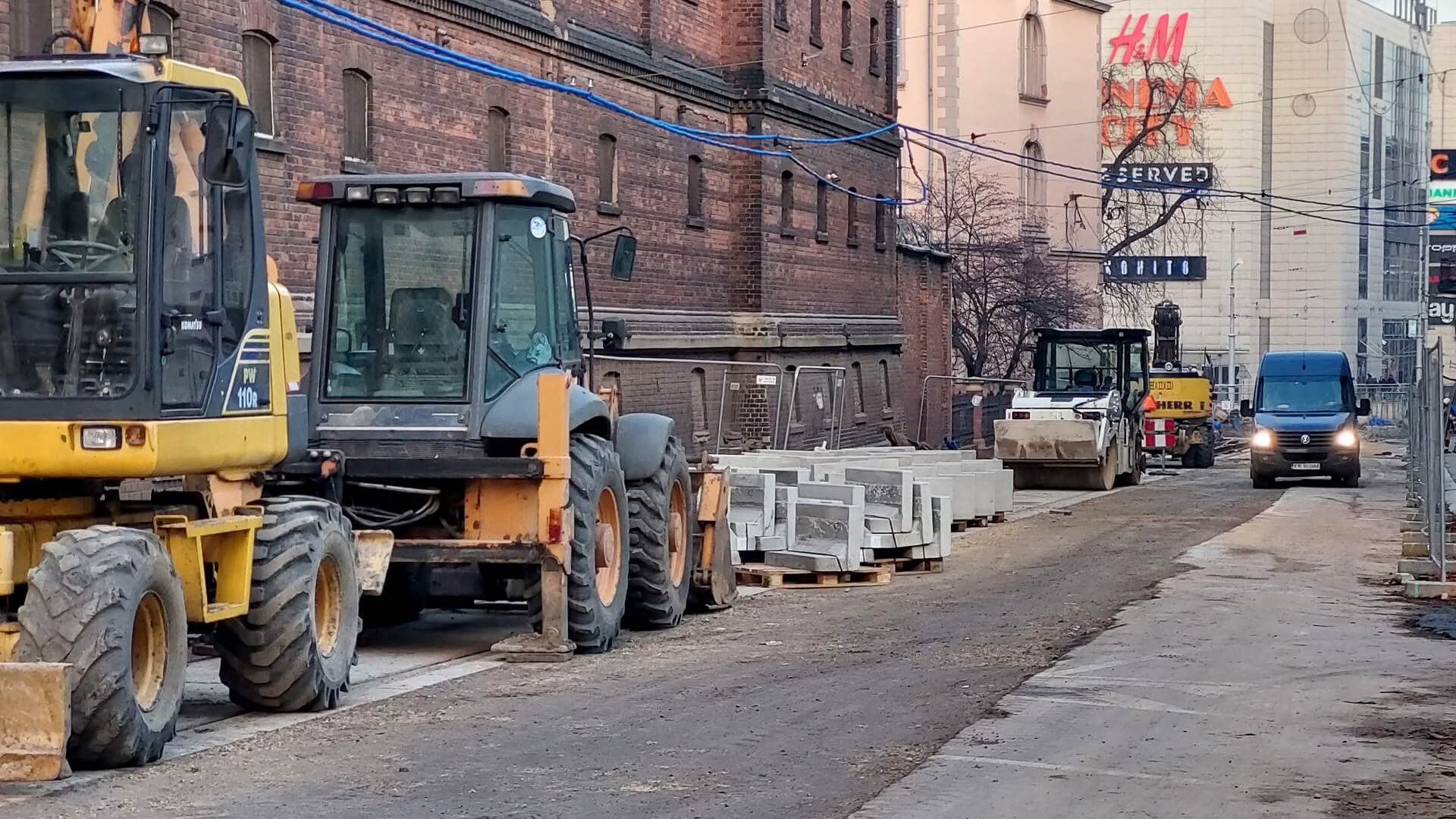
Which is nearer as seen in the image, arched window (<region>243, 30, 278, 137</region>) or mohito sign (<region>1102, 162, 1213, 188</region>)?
arched window (<region>243, 30, 278, 137</region>)

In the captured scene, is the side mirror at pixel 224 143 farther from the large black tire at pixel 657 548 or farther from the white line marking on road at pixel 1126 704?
the large black tire at pixel 657 548

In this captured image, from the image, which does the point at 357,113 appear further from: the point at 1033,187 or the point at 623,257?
the point at 1033,187

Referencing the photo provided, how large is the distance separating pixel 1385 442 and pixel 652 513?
5758 centimetres

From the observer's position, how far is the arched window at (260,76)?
18.7 metres

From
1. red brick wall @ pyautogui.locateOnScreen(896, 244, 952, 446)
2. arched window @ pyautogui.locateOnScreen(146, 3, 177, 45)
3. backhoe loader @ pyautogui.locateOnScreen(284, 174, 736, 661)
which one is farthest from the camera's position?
red brick wall @ pyautogui.locateOnScreen(896, 244, 952, 446)

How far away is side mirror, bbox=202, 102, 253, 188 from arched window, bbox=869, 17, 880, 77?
2998cm

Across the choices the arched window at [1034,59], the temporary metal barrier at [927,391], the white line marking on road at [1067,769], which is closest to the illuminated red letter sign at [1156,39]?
the arched window at [1034,59]

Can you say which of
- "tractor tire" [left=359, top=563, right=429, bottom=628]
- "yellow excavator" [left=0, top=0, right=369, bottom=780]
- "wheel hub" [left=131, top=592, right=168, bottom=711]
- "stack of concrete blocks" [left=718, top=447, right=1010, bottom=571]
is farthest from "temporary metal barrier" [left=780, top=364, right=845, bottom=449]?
"wheel hub" [left=131, top=592, right=168, bottom=711]

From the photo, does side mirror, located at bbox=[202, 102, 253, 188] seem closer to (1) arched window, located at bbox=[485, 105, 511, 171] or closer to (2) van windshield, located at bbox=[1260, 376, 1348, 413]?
(1) arched window, located at bbox=[485, 105, 511, 171]

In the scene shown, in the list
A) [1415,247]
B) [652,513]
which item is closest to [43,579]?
[652,513]

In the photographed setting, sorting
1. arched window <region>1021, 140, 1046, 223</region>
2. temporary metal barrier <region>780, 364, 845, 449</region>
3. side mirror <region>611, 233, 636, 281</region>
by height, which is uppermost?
arched window <region>1021, 140, 1046, 223</region>

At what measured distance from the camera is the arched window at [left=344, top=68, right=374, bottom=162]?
67.4 feet

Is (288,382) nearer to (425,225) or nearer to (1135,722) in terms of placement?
(425,225)

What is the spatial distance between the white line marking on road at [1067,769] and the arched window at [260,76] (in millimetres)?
11506
